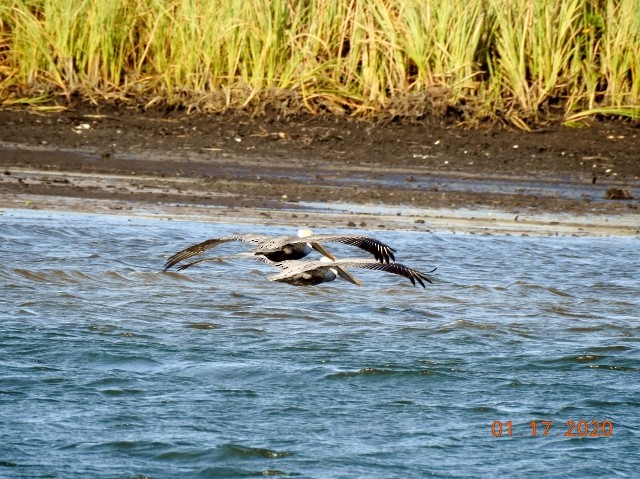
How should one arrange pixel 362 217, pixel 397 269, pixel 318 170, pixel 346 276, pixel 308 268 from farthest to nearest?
pixel 318 170
pixel 362 217
pixel 346 276
pixel 308 268
pixel 397 269

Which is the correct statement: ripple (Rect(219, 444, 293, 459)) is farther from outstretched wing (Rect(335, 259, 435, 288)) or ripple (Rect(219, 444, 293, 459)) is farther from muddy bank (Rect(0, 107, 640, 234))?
muddy bank (Rect(0, 107, 640, 234))

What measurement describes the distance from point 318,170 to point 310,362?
552 centimetres

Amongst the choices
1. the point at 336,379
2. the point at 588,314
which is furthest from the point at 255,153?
the point at 336,379

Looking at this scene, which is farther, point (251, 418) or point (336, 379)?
point (336, 379)

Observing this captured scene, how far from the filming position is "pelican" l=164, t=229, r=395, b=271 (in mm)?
7246

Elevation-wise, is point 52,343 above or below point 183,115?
below

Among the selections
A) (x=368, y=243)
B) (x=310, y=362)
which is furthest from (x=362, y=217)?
(x=310, y=362)

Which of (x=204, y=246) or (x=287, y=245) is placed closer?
(x=204, y=246)

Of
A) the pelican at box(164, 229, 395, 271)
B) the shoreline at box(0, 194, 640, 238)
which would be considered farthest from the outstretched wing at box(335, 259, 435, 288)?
the shoreline at box(0, 194, 640, 238)

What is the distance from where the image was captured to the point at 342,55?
1336 centimetres

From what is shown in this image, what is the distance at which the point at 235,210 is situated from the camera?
1040 cm

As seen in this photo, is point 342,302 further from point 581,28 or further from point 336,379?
point 581,28

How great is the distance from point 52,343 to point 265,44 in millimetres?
6886

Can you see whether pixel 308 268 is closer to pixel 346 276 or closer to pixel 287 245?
pixel 287 245
